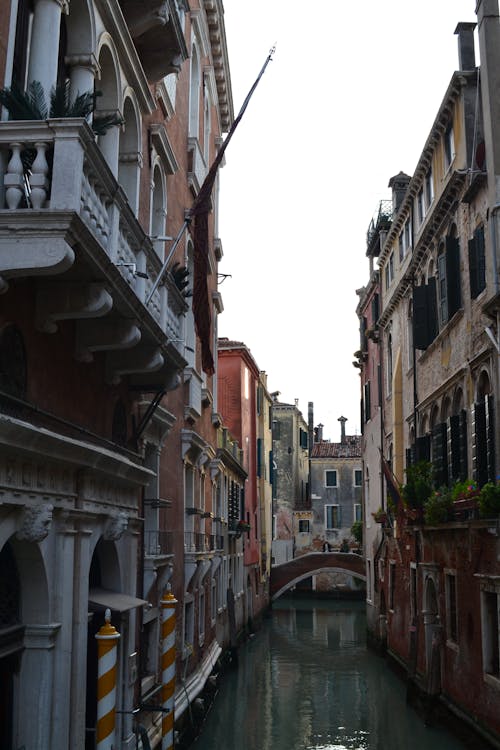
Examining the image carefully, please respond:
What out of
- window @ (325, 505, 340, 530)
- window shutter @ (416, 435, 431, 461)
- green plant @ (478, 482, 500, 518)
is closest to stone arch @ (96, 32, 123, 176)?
green plant @ (478, 482, 500, 518)

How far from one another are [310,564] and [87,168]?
3659 cm

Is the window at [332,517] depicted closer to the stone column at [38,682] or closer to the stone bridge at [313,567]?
the stone bridge at [313,567]

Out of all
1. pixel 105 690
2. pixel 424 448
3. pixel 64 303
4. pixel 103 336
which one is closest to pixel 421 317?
pixel 424 448

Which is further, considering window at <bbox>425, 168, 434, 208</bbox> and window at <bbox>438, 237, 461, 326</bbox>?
window at <bbox>425, 168, 434, 208</bbox>

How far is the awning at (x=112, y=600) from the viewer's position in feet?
25.3

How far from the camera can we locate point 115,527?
7945 mm

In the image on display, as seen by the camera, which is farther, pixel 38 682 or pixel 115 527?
pixel 115 527

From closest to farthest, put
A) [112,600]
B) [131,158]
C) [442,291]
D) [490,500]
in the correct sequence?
[112,600]
[131,158]
[490,500]
[442,291]

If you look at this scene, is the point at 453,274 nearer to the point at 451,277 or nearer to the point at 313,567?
the point at 451,277

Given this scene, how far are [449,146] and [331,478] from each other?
3910 cm

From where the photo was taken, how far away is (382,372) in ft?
82.9

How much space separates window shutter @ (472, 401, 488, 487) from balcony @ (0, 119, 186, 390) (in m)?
6.76

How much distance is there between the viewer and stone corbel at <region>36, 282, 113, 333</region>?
240 inches

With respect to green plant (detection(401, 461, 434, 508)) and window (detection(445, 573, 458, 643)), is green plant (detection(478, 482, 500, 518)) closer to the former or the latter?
window (detection(445, 573, 458, 643))
